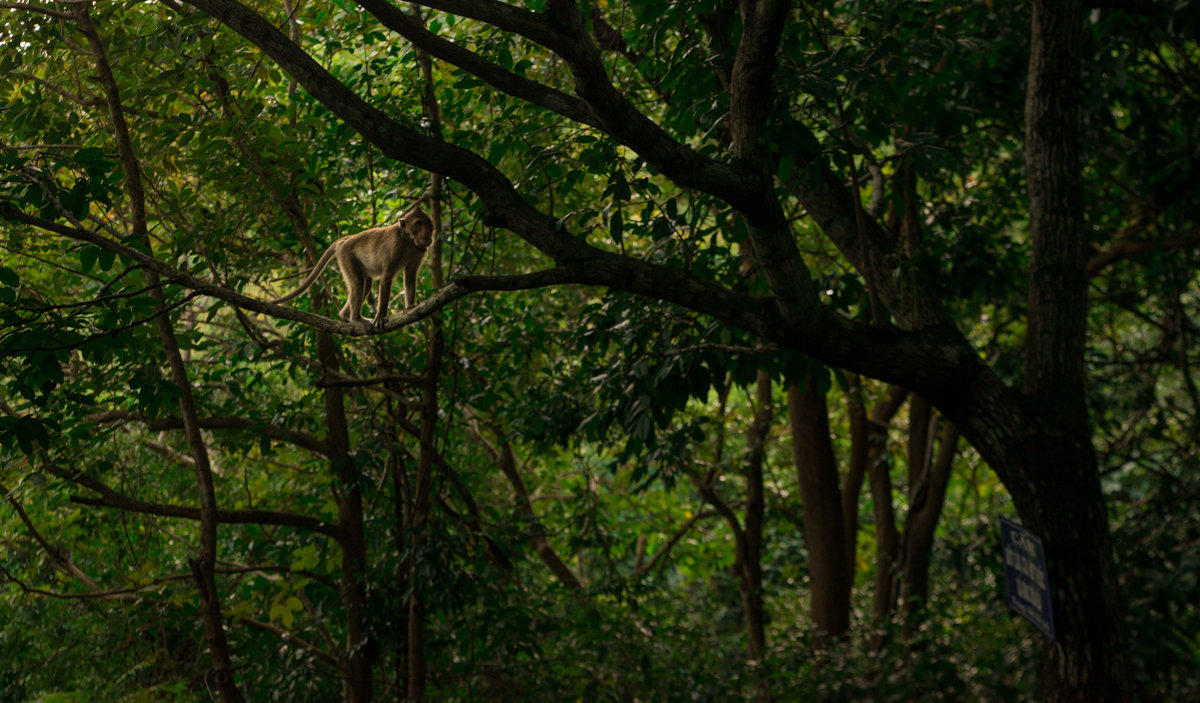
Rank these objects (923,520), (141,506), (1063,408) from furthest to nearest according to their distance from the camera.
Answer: (923,520), (141,506), (1063,408)

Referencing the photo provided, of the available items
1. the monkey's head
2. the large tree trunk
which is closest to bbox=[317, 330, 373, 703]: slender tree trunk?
the monkey's head

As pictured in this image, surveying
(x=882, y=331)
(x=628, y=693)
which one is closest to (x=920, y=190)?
(x=882, y=331)

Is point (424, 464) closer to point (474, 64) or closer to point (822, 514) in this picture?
point (474, 64)

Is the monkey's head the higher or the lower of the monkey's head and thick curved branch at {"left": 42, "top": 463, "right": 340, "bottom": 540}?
the higher

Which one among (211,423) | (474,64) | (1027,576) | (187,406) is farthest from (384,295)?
(1027,576)

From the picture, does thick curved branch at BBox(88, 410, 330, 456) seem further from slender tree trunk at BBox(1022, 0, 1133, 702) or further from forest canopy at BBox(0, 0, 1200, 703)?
slender tree trunk at BBox(1022, 0, 1133, 702)

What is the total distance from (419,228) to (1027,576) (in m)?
2.69

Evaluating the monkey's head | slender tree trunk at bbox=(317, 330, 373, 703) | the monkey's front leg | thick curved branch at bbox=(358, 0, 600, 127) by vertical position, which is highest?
thick curved branch at bbox=(358, 0, 600, 127)

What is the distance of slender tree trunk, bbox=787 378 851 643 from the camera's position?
6.01m

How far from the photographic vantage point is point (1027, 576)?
11.9ft

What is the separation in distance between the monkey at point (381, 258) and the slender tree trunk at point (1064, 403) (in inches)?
98.7

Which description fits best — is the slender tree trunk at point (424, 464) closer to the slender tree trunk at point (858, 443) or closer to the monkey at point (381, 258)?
the monkey at point (381, 258)

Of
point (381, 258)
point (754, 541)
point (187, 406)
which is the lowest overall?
point (187, 406)

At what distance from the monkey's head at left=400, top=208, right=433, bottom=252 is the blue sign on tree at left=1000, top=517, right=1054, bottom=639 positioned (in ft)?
8.19
